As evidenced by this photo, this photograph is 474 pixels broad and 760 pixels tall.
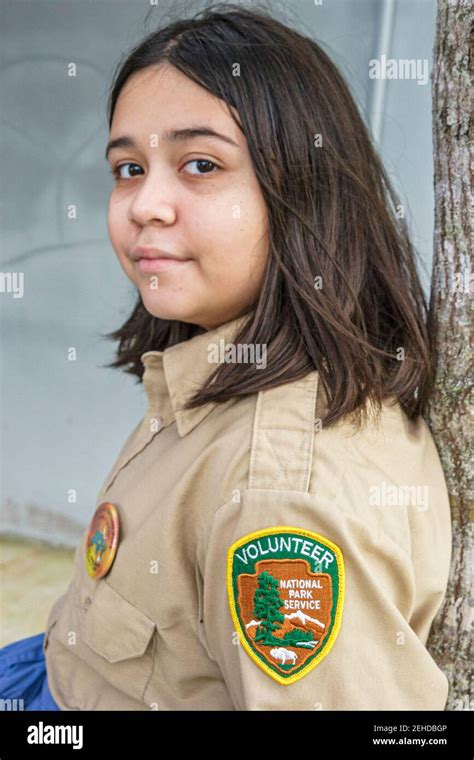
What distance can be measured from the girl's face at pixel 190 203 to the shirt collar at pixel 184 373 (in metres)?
0.04

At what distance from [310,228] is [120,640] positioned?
0.58 m

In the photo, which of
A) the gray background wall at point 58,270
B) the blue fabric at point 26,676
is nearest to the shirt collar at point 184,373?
the blue fabric at point 26,676

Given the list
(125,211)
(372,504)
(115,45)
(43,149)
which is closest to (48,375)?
(43,149)

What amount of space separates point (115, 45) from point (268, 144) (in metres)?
1.86

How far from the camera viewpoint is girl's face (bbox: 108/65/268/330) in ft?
3.67

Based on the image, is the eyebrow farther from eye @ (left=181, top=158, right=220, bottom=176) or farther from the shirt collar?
the shirt collar

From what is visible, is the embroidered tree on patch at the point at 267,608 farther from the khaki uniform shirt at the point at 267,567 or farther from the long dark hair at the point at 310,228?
the long dark hair at the point at 310,228

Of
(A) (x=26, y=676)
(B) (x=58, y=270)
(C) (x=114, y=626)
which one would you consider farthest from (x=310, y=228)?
(B) (x=58, y=270)

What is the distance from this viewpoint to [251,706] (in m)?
0.97

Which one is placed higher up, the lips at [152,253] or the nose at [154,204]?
the nose at [154,204]

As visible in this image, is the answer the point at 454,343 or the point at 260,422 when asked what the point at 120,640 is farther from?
the point at 454,343

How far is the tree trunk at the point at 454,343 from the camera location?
1207 millimetres

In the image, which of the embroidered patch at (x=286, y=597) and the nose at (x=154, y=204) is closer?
the embroidered patch at (x=286, y=597)

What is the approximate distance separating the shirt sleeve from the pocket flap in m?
0.16
